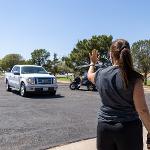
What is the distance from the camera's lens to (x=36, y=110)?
14.3 m

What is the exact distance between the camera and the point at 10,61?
107 meters

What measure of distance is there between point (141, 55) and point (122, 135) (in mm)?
34190

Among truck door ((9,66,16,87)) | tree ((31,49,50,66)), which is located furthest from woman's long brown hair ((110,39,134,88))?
tree ((31,49,50,66))

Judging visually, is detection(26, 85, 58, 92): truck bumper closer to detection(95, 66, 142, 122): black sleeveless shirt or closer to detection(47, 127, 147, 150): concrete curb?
detection(47, 127, 147, 150): concrete curb

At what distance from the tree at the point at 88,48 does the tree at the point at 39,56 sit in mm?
24080

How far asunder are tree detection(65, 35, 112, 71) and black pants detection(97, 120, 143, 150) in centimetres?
4411

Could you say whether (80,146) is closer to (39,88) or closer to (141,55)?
(39,88)

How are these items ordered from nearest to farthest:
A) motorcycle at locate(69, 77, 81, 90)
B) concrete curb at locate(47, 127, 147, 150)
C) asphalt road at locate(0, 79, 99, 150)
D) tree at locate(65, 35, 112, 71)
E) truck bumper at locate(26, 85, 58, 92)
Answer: concrete curb at locate(47, 127, 147, 150), asphalt road at locate(0, 79, 99, 150), truck bumper at locate(26, 85, 58, 92), motorcycle at locate(69, 77, 81, 90), tree at locate(65, 35, 112, 71)

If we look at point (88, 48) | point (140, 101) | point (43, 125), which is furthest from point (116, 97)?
point (88, 48)

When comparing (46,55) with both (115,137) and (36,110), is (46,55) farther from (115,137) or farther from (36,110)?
(115,137)

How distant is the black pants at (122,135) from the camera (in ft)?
12.5

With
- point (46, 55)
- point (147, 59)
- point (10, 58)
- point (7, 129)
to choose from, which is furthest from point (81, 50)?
point (10, 58)

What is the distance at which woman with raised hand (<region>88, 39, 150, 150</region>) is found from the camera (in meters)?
3.78

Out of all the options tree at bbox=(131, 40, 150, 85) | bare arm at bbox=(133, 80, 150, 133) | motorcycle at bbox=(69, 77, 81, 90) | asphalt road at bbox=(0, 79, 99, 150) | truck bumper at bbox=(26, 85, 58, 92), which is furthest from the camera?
tree at bbox=(131, 40, 150, 85)
